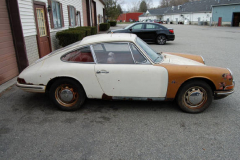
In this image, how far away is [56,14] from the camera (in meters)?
10.1

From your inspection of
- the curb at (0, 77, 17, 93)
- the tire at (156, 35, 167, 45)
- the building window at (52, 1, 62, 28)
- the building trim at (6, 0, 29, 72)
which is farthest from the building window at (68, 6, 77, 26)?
the curb at (0, 77, 17, 93)

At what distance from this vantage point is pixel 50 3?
9281 millimetres

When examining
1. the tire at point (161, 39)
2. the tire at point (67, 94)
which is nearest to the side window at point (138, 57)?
the tire at point (67, 94)

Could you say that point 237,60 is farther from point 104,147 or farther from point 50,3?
point 50,3

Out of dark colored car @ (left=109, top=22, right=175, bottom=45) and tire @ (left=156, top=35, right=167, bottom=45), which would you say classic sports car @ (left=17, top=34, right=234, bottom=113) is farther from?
tire @ (left=156, top=35, right=167, bottom=45)

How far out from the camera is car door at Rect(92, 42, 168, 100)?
11.9ft

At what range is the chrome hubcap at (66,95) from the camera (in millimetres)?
3828

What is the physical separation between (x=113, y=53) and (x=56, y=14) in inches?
296

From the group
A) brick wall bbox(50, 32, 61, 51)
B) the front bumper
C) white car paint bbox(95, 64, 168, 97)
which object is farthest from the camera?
brick wall bbox(50, 32, 61, 51)

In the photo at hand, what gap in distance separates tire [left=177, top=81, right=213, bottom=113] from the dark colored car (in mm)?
10544

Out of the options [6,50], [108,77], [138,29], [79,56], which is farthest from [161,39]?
[108,77]

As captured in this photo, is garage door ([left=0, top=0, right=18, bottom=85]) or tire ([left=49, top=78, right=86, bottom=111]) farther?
garage door ([left=0, top=0, right=18, bottom=85])

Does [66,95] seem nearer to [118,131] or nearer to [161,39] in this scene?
[118,131]

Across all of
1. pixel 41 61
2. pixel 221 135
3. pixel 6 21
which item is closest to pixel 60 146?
pixel 41 61
